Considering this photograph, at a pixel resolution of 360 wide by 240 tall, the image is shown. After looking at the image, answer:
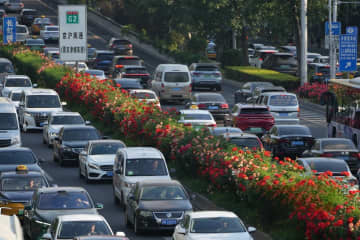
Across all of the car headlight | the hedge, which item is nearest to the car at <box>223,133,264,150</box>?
the car headlight

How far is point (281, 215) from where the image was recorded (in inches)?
856

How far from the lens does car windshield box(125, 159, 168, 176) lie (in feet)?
89.2

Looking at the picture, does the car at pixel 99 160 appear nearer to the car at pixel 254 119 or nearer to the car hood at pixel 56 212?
the car hood at pixel 56 212

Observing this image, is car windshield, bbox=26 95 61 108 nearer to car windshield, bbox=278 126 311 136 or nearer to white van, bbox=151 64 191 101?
car windshield, bbox=278 126 311 136

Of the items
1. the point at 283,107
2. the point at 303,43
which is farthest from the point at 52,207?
the point at 303,43

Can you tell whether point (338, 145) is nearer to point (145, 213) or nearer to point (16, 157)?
point (16, 157)

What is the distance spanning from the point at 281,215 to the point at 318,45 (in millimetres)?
83608

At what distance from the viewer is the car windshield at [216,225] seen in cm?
1956

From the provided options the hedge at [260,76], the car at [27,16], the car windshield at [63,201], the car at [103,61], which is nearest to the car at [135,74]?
the hedge at [260,76]

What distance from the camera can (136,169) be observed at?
27.2m

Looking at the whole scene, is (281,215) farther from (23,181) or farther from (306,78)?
(306,78)

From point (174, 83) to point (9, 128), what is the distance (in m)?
19.6

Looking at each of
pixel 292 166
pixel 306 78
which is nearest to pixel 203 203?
pixel 292 166

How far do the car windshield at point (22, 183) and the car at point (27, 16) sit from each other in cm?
8301
